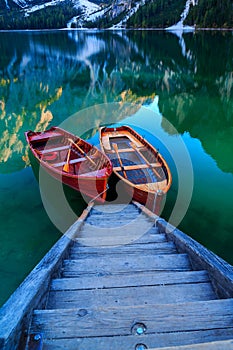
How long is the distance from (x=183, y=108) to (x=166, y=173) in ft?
38.0

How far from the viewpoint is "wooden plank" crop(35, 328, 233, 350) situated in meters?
2.01

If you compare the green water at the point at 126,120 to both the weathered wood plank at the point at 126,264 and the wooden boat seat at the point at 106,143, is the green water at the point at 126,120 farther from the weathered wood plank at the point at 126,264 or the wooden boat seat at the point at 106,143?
the weathered wood plank at the point at 126,264

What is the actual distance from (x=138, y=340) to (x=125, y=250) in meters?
2.27

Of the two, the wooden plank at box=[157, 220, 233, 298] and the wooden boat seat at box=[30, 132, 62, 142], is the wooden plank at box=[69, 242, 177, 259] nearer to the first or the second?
Answer: the wooden plank at box=[157, 220, 233, 298]

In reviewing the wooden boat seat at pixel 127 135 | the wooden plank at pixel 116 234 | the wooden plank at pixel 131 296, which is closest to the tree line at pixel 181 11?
the wooden boat seat at pixel 127 135

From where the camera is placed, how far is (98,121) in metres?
17.7

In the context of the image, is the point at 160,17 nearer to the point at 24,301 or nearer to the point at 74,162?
the point at 74,162

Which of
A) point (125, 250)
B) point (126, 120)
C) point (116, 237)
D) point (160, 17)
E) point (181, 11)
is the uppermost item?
point (181, 11)

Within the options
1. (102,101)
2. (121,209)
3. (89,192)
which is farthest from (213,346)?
(102,101)

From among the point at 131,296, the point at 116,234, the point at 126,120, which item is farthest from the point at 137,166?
the point at 126,120

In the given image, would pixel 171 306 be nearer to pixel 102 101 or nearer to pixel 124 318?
pixel 124 318

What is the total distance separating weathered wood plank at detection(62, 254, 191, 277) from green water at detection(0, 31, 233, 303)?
335 cm

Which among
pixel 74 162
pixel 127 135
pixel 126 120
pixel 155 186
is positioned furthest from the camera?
pixel 126 120

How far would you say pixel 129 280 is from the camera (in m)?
3.11
